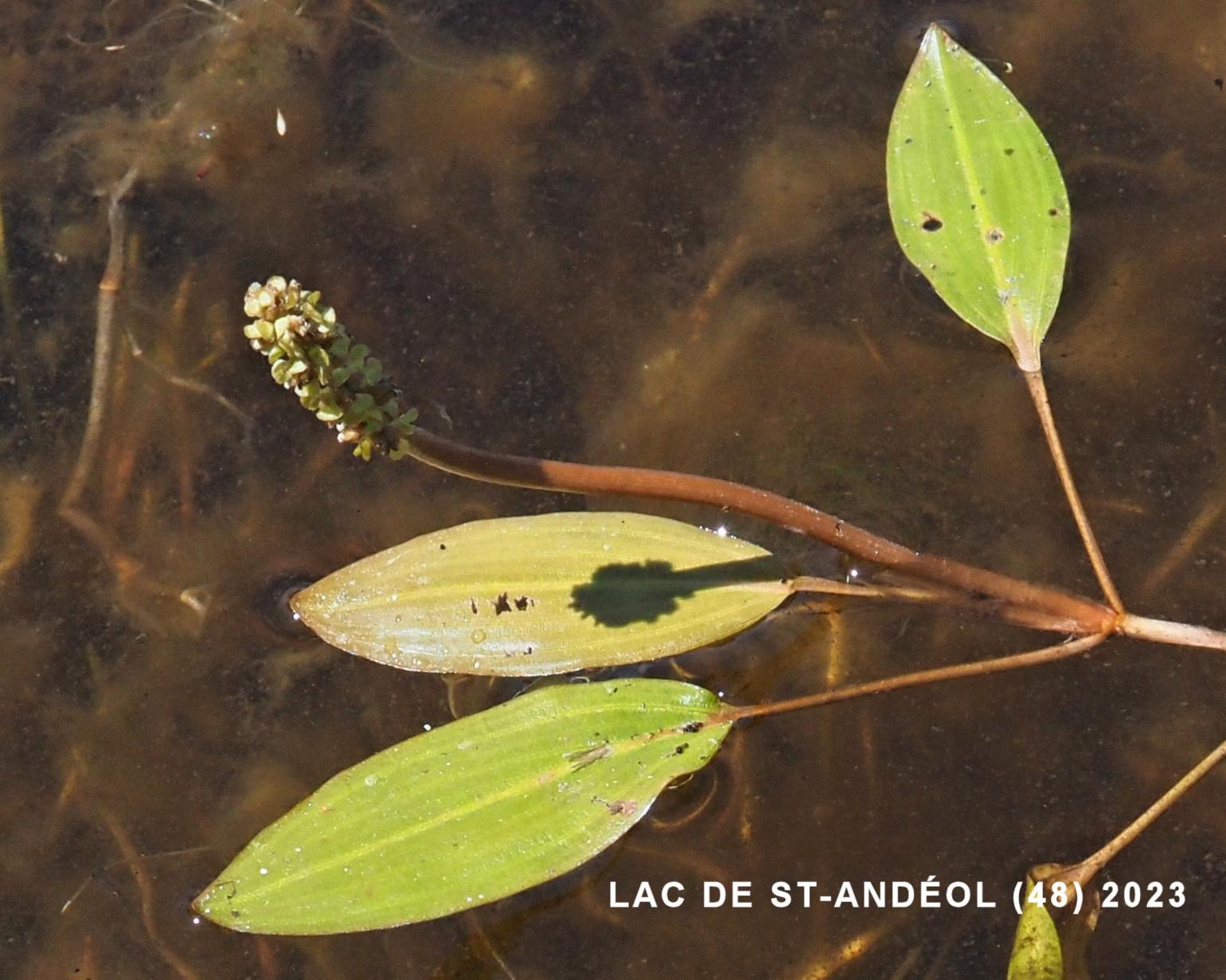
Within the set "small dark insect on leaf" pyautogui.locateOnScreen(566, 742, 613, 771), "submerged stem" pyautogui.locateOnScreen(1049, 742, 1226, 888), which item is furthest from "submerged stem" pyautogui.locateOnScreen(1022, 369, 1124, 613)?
"small dark insect on leaf" pyautogui.locateOnScreen(566, 742, 613, 771)

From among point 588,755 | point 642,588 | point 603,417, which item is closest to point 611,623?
point 642,588

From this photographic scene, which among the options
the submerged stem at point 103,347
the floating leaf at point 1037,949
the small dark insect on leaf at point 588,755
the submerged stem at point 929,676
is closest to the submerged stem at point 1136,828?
the floating leaf at point 1037,949

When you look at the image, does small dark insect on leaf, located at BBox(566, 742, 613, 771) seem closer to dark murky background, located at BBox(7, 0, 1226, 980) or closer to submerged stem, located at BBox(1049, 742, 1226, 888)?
dark murky background, located at BBox(7, 0, 1226, 980)

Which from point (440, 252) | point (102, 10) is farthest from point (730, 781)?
point (102, 10)

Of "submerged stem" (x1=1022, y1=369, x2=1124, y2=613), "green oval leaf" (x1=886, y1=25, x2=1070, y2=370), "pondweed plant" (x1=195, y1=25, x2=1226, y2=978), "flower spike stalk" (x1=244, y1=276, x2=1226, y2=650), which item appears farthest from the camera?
"green oval leaf" (x1=886, y1=25, x2=1070, y2=370)

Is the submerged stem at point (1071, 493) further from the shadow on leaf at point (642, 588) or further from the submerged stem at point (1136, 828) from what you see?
the shadow on leaf at point (642, 588)

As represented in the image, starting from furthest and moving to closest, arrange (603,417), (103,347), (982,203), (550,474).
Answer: (103,347) < (603,417) < (982,203) < (550,474)

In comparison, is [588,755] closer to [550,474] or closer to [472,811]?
[472,811]
